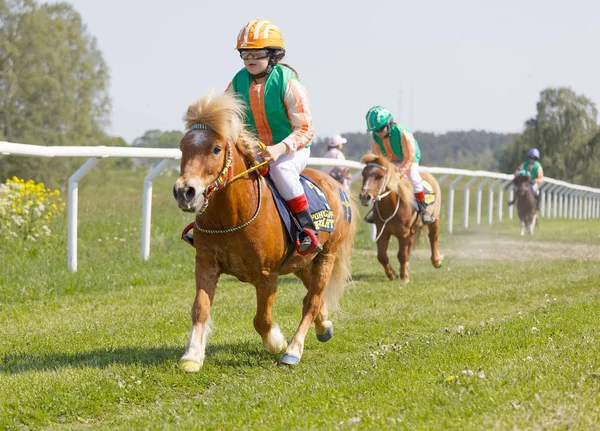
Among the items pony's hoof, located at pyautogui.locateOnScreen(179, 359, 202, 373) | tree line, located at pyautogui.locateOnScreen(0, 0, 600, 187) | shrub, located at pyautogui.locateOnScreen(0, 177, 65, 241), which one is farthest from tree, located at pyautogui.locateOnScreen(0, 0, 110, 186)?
pony's hoof, located at pyautogui.locateOnScreen(179, 359, 202, 373)

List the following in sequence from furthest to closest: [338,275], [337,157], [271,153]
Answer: [337,157] < [338,275] < [271,153]

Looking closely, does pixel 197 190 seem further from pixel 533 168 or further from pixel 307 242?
pixel 533 168

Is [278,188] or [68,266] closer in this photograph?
[278,188]

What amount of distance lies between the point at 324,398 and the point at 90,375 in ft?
5.29

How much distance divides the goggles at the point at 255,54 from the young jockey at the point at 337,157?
356 inches

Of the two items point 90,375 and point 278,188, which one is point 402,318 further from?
point 90,375

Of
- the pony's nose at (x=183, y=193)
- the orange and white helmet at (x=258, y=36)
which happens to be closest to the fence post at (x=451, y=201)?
the orange and white helmet at (x=258, y=36)

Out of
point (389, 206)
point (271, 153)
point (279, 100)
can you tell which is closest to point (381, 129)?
point (389, 206)

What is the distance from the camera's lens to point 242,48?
622 cm

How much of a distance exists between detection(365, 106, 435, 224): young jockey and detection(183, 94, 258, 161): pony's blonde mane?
6245mm

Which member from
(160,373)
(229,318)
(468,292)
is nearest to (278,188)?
(160,373)

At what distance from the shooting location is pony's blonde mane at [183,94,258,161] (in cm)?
559

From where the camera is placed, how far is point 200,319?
5801 mm

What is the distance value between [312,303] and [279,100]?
Result: 62.0 inches
